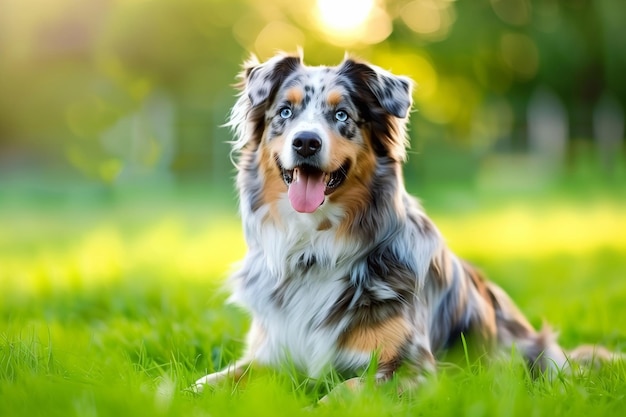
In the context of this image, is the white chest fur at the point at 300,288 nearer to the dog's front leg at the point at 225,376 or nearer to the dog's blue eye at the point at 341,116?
the dog's front leg at the point at 225,376

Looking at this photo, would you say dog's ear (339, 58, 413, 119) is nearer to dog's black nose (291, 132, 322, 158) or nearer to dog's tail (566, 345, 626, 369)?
dog's black nose (291, 132, 322, 158)

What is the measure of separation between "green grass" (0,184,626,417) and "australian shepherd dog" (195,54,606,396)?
0.89 ft

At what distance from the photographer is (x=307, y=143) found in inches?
173

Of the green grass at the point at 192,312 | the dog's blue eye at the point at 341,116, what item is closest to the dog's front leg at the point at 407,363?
the green grass at the point at 192,312

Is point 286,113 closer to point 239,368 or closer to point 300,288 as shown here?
point 300,288

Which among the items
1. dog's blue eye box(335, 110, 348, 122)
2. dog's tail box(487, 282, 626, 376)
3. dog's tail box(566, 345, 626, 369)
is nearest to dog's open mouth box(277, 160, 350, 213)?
dog's blue eye box(335, 110, 348, 122)

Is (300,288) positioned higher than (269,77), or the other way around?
(269,77)

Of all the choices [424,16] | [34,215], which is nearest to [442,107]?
[424,16]

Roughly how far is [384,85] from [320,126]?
555 mm

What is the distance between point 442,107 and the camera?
85.0 feet

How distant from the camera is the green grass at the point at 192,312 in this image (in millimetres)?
3527

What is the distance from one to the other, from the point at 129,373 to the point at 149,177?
2030 cm

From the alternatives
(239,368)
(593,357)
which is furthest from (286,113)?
(593,357)

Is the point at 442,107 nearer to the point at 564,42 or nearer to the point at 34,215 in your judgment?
the point at 564,42
